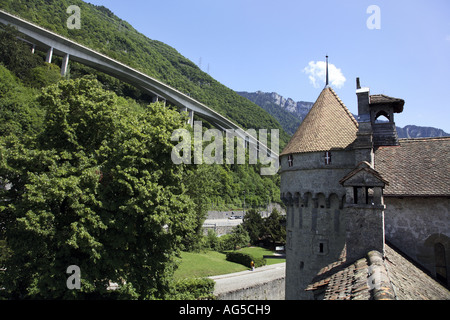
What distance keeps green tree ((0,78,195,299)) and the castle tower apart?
22.1 ft

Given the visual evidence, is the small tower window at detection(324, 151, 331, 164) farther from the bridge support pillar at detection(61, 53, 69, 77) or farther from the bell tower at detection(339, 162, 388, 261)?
the bridge support pillar at detection(61, 53, 69, 77)

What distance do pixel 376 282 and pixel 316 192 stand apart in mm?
9175

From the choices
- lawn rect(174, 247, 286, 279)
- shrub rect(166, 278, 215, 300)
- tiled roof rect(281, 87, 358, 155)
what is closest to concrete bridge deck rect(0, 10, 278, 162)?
lawn rect(174, 247, 286, 279)

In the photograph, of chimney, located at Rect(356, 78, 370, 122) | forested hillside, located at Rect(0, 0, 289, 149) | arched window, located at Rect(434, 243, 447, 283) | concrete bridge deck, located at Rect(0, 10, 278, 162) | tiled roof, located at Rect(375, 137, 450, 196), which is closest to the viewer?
arched window, located at Rect(434, 243, 447, 283)

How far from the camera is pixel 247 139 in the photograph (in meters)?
101

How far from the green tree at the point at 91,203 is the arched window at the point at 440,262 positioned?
12.0m

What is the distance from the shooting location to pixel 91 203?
44.9ft

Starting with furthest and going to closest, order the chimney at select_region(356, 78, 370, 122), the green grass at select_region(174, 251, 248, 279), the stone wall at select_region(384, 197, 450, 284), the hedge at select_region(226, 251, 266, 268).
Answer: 1. the hedge at select_region(226, 251, 266, 268)
2. the green grass at select_region(174, 251, 248, 279)
3. the chimney at select_region(356, 78, 370, 122)
4. the stone wall at select_region(384, 197, 450, 284)

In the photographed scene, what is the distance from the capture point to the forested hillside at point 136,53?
7197cm

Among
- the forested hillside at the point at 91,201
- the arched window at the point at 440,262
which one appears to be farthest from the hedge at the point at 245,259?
the arched window at the point at 440,262

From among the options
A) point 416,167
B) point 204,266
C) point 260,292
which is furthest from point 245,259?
point 416,167

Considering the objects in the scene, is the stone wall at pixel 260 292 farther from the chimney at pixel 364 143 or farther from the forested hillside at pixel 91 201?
the chimney at pixel 364 143

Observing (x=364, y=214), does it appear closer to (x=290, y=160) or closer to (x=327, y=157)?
(x=327, y=157)

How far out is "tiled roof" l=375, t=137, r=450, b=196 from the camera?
13.7m
